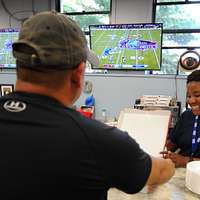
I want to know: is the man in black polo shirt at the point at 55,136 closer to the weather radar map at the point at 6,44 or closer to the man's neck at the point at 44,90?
the man's neck at the point at 44,90

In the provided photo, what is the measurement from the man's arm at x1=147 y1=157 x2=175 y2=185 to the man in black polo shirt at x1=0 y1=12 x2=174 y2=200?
71 mm

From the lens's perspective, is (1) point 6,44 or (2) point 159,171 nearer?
(2) point 159,171

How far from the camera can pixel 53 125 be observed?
62 cm

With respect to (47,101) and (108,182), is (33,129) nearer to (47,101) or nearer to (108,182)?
(47,101)

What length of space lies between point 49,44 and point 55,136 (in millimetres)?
203

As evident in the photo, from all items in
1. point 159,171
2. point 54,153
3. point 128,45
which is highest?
point 128,45

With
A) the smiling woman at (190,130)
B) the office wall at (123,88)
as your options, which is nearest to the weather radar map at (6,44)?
the office wall at (123,88)

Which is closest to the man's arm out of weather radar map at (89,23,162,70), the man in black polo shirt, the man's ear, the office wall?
the man in black polo shirt

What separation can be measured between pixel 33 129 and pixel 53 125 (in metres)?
0.04

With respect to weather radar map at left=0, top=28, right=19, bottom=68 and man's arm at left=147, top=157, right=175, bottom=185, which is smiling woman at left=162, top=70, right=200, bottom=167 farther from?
weather radar map at left=0, top=28, right=19, bottom=68

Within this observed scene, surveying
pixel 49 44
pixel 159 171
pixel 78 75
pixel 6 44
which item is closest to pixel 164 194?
pixel 159 171

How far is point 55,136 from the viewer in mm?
613

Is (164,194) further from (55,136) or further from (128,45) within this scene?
(128,45)

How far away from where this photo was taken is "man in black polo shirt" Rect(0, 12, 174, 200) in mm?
608
